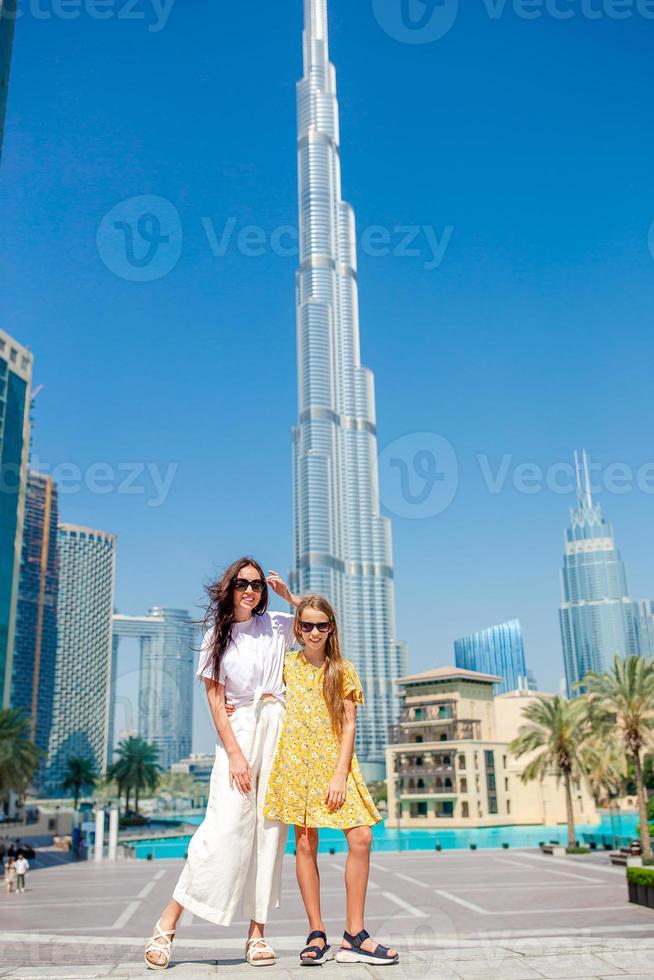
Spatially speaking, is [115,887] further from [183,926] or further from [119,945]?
[119,945]

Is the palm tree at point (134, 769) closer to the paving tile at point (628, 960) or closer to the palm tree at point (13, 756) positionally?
the palm tree at point (13, 756)

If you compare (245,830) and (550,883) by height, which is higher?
(245,830)

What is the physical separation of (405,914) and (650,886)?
4.91 metres

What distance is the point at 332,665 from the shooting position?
5207mm

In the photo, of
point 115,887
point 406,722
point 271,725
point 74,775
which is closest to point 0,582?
point 74,775

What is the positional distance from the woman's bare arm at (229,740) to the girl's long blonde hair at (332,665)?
0.59 metres

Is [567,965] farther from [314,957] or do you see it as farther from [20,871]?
[20,871]

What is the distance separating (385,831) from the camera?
72.1 meters

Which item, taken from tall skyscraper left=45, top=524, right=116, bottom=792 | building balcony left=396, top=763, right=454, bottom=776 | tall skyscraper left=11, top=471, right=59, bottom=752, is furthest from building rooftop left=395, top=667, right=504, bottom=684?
→ tall skyscraper left=45, top=524, right=116, bottom=792

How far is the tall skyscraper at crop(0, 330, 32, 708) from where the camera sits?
10825 centimetres

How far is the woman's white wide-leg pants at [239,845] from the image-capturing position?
4.73 meters

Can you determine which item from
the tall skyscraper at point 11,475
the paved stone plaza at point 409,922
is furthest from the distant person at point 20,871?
the tall skyscraper at point 11,475

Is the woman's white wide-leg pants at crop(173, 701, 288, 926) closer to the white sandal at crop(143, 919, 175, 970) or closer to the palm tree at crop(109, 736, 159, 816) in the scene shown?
the white sandal at crop(143, 919, 175, 970)

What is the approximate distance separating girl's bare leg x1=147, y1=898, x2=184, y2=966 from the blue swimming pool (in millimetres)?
38705
